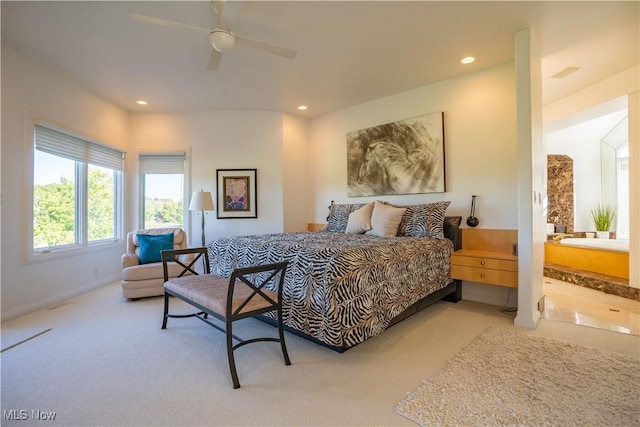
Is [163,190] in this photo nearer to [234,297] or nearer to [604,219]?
[234,297]

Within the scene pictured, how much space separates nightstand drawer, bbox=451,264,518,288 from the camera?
2.84m

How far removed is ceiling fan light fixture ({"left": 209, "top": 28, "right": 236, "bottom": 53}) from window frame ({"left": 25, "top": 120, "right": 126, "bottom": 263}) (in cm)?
252

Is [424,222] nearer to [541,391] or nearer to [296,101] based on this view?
[541,391]

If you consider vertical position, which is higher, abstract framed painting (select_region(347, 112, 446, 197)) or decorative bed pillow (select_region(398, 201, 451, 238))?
abstract framed painting (select_region(347, 112, 446, 197))

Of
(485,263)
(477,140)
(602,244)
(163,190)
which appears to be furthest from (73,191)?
(602,244)

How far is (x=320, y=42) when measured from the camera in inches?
113

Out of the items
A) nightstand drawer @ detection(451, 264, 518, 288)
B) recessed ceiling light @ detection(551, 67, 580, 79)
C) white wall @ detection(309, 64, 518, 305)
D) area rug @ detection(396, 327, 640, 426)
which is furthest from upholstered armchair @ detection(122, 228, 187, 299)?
recessed ceiling light @ detection(551, 67, 580, 79)

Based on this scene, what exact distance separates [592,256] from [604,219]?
2.11 meters

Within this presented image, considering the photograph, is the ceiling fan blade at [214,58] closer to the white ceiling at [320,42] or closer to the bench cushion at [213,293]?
the white ceiling at [320,42]

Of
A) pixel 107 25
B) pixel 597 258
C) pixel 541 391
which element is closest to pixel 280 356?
pixel 541 391

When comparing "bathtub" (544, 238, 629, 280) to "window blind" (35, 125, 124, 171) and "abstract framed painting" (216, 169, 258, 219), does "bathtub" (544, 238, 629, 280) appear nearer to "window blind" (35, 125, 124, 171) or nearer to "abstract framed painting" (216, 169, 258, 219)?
"abstract framed painting" (216, 169, 258, 219)

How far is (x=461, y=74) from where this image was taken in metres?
3.61

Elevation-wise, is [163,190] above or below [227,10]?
below

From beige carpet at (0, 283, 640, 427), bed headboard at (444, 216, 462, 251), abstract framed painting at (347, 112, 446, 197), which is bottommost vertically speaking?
beige carpet at (0, 283, 640, 427)
